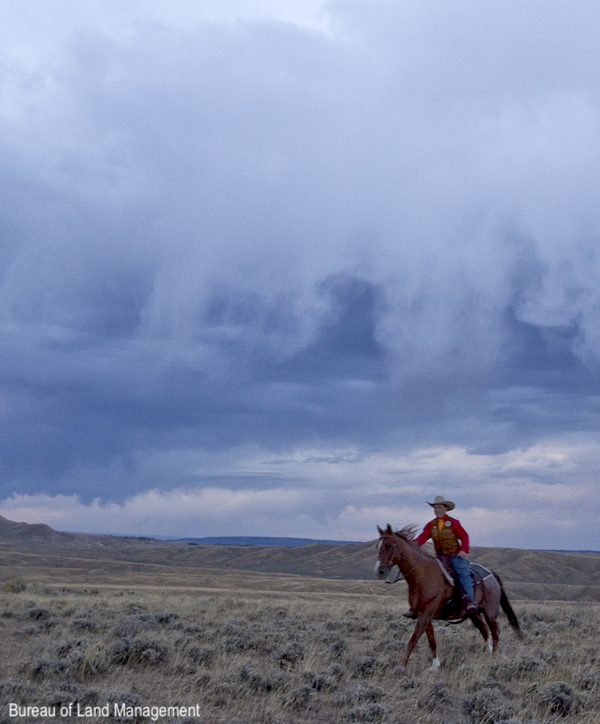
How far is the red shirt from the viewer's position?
12.0 metres

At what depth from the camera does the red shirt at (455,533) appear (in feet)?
39.4

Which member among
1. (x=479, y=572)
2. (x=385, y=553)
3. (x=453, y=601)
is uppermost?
(x=385, y=553)

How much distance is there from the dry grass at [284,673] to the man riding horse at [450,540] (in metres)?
1.50

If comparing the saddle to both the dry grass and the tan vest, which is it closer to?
the tan vest

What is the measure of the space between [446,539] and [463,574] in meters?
0.74

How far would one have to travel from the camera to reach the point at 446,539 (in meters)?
12.2

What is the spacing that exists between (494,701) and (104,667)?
19.8 feet

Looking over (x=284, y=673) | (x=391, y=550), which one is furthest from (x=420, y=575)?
(x=284, y=673)

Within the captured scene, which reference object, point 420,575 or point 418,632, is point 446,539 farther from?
point 418,632

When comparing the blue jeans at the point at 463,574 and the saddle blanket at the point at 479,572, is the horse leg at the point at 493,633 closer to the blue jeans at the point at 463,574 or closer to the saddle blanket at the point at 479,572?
the saddle blanket at the point at 479,572

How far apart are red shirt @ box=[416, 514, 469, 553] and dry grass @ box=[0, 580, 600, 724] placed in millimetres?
2138

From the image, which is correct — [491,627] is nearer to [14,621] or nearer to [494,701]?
[494,701]

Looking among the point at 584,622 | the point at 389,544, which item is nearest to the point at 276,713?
the point at 389,544

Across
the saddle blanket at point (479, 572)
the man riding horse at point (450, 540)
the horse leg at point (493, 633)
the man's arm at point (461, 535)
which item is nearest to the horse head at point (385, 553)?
the man riding horse at point (450, 540)
